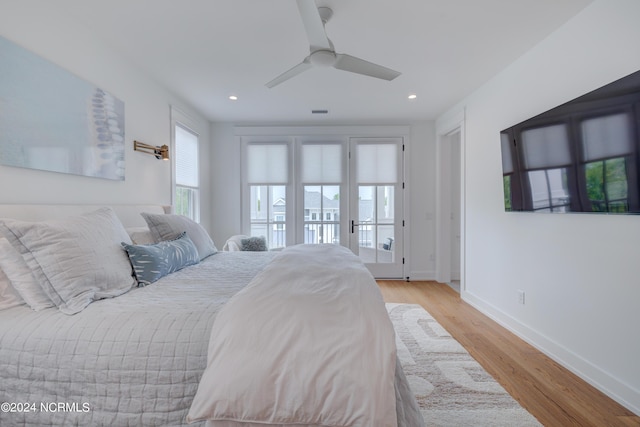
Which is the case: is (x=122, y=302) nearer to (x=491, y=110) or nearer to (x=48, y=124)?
(x=48, y=124)

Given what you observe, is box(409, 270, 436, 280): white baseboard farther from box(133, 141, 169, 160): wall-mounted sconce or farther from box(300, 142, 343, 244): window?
box(133, 141, 169, 160): wall-mounted sconce

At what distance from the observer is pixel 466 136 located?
3566mm

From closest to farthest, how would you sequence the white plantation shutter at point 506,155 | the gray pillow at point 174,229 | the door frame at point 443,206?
the gray pillow at point 174,229, the white plantation shutter at point 506,155, the door frame at point 443,206

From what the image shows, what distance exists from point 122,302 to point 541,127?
300cm

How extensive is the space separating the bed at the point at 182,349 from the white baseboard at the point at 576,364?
158 cm

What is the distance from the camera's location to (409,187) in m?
4.56

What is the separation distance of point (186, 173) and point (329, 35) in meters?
2.59

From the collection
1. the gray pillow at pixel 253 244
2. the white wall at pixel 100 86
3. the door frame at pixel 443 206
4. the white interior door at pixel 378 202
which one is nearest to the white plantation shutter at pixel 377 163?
the white interior door at pixel 378 202

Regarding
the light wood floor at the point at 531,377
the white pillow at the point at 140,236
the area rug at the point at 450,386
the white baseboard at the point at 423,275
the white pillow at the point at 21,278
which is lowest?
the light wood floor at the point at 531,377

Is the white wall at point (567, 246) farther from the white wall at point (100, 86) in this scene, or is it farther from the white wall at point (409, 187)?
the white wall at point (100, 86)

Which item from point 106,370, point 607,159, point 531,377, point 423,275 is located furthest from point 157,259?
point 423,275

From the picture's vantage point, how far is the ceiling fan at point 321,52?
4.96 ft

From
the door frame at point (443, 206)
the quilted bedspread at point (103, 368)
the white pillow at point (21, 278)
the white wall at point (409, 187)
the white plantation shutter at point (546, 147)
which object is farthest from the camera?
the white wall at point (409, 187)

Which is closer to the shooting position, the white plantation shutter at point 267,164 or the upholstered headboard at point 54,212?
the upholstered headboard at point 54,212
